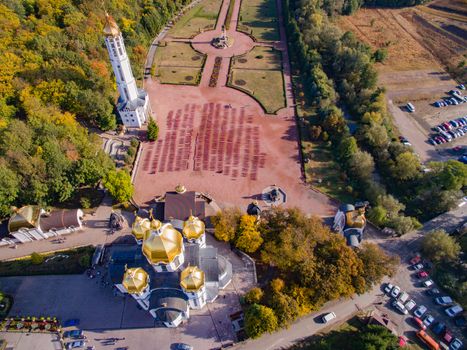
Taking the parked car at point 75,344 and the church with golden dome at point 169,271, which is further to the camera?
the parked car at point 75,344

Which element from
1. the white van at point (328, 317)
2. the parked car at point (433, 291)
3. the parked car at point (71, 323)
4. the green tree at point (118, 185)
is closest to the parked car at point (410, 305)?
the parked car at point (433, 291)

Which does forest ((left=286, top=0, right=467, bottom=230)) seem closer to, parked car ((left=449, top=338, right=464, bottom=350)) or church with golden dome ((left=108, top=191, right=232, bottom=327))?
parked car ((left=449, top=338, right=464, bottom=350))

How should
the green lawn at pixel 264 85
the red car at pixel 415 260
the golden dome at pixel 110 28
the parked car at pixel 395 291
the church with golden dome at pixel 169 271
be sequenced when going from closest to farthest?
the church with golden dome at pixel 169 271
the parked car at pixel 395 291
the red car at pixel 415 260
the golden dome at pixel 110 28
the green lawn at pixel 264 85

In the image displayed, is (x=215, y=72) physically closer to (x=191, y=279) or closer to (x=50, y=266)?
(x=50, y=266)

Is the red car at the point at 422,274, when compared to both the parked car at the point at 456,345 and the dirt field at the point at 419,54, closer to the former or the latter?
the parked car at the point at 456,345

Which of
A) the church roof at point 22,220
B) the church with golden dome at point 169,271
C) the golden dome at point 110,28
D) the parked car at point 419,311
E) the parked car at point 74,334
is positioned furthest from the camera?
the golden dome at point 110,28

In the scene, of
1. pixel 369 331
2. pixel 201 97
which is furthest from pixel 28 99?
pixel 369 331

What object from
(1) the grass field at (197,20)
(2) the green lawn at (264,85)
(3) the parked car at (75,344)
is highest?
(1) the grass field at (197,20)
